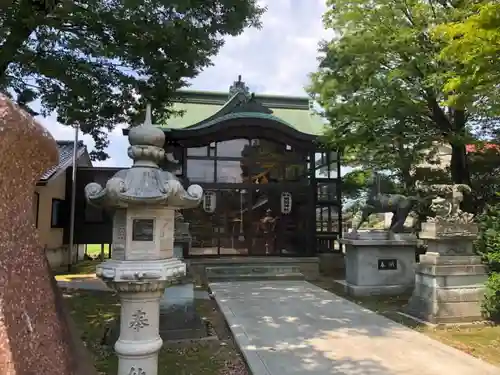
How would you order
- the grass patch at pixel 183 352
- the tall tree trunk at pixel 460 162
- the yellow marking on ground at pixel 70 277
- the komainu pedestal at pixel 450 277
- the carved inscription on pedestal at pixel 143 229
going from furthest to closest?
the yellow marking on ground at pixel 70 277 < the tall tree trunk at pixel 460 162 < the komainu pedestal at pixel 450 277 < the grass patch at pixel 183 352 < the carved inscription on pedestal at pixel 143 229

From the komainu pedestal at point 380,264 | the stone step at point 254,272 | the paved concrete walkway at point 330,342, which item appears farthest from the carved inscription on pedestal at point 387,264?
the stone step at point 254,272

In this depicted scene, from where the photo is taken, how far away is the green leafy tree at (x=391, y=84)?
974 centimetres

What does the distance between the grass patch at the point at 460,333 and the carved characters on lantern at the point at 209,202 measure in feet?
22.9

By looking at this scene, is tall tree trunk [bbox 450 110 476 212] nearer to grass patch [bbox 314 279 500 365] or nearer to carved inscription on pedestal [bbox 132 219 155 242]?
grass patch [bbox 314 279 500 365]

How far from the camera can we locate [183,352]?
5.88 meters

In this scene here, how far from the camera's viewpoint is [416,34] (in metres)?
9.52

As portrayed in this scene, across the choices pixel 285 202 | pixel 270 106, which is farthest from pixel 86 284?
pixel 270 106

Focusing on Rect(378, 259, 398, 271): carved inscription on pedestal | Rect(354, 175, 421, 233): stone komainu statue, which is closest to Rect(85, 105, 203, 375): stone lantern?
Rect(378, 259, 398, 271): carved inscription on pedestal

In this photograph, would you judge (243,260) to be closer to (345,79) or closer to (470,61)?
(345,79)

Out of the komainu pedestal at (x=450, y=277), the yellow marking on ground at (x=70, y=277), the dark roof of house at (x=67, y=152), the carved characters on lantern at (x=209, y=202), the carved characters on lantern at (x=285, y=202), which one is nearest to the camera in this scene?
the komainu pedestal at (x=450, y=277)

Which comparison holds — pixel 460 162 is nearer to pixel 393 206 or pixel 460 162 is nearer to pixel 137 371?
pixel 393 206

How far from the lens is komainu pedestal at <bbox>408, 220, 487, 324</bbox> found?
294 inches

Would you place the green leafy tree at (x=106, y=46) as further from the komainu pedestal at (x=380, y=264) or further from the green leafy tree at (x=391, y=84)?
the komainu pedestal at (x=380, y=264)

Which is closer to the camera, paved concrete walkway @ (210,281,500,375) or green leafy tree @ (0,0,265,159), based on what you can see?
paved concrete walkway @ (210,281,500,375)
